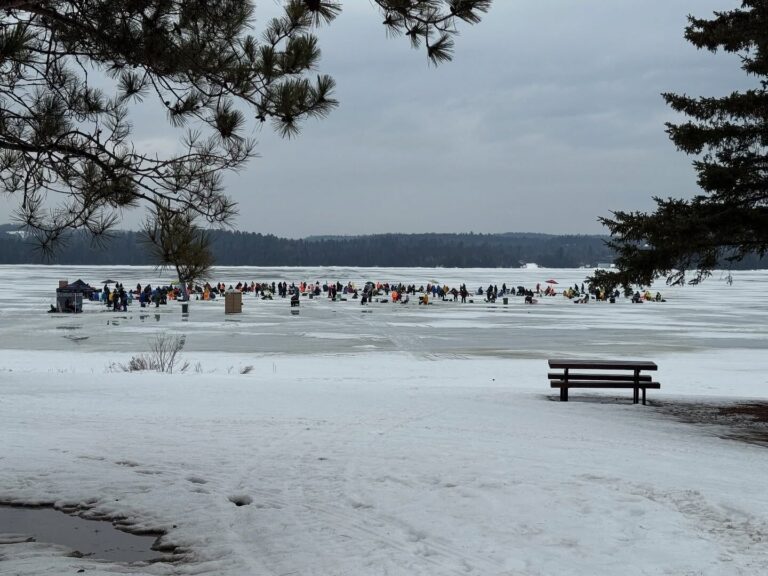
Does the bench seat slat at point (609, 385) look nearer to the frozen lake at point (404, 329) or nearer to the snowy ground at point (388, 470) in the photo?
the snowy ground at point (388, 470)

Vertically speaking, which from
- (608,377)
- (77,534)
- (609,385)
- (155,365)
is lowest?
(155,365)

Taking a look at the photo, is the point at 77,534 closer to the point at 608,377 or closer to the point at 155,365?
the point at 608,377

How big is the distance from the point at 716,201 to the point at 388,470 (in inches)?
303

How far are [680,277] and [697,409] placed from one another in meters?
2.19

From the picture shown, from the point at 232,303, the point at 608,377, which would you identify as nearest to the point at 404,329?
the point at 232,303

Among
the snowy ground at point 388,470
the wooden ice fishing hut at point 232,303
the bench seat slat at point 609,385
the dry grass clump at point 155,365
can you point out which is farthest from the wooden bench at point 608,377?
the wooden ice fishing hut at point 232,303

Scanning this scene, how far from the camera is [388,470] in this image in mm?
7605

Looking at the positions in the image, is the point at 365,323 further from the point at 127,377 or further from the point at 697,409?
the point at 697,409

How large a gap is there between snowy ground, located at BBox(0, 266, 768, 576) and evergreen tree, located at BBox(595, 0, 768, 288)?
2.47 meters

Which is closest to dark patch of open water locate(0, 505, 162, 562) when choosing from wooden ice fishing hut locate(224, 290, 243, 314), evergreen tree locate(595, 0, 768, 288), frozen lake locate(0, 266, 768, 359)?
evergreen tree locate(595, 0, 768, 288)

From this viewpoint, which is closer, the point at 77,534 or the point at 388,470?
the point at 77,534

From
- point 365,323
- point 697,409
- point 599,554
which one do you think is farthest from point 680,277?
point 365,323

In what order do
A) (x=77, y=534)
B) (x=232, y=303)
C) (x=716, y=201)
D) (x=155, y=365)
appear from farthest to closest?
1. (x=232, y=303)
2. (x=155, y=365)
3. (x=716, y=201)
4. (x=77, y=534)

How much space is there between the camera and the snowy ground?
5297 millimetres
